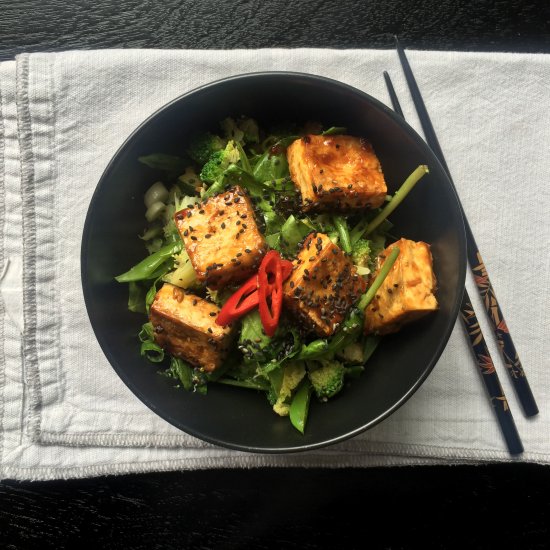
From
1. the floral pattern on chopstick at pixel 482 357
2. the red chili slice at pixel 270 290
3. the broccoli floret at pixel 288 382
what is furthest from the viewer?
the floral pattern on chopstick at pixel 482 357

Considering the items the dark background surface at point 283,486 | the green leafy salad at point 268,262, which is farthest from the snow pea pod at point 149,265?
the dark background surface at point 283,486

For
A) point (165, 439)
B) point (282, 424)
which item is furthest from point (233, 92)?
point (165, 439)

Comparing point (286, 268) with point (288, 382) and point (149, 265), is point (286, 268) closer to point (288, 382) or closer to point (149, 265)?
point (288, 382)

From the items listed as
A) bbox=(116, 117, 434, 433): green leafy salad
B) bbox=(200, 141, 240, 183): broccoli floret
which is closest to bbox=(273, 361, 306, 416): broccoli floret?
bbox=(116, 117, 434, 433): green leafy salad

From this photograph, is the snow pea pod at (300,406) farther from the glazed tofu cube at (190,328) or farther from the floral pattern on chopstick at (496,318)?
the floral pattern on chopstick at (496,318)

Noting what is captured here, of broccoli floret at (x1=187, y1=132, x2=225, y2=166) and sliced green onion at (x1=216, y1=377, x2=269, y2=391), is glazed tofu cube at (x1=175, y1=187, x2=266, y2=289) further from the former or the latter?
sliced green onion at (x1=216, y1=377, x2=269, y2=391)

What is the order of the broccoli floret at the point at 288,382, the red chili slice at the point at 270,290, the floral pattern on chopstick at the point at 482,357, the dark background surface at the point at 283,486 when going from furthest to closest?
1. the dark background surface at the point at 283,486
2. the floral pattern on chopstick at the point at 482,357
3. the broccoli floret at the point at 288,382
4. the red chili slice at the point at 270,290

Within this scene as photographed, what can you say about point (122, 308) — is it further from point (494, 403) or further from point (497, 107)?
point (497, 107)

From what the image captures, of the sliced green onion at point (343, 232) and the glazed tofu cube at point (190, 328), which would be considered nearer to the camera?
the glazed tofu cube at point (190, 328)
